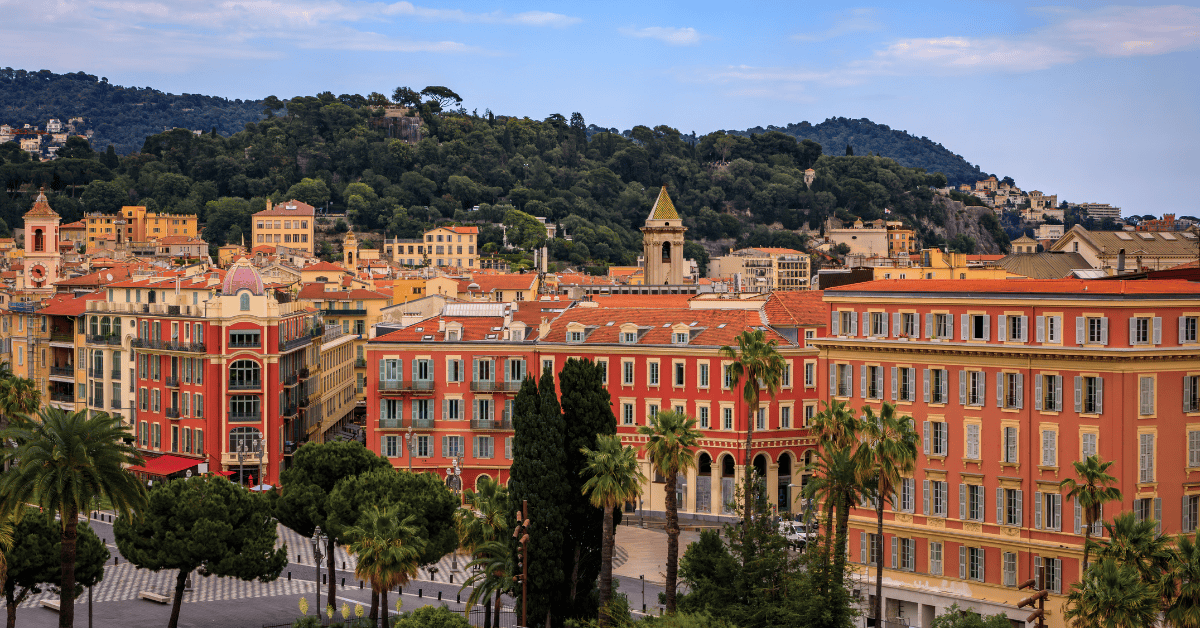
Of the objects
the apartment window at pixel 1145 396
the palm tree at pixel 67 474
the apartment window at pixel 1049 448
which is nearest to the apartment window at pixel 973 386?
the apartment window at pixel 1049 448

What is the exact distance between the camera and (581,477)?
5944 centimetres

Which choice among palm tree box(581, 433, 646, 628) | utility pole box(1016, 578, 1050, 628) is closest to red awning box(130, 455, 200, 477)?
palm tree box(581, 433, 646, 628)

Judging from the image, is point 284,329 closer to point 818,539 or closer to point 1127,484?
point 818,539

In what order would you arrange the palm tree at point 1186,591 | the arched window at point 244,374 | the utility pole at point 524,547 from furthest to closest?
the arched window at point 244,374, the utility pole at point 524,547, the palm tree at point 1186,591

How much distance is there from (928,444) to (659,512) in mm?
24913

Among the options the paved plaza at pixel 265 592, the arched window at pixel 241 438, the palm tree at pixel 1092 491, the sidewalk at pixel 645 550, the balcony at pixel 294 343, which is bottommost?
the paved plaza at pixel 265 592

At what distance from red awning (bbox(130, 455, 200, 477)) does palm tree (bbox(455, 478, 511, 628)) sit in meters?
32.0

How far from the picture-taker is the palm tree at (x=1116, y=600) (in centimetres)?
4425

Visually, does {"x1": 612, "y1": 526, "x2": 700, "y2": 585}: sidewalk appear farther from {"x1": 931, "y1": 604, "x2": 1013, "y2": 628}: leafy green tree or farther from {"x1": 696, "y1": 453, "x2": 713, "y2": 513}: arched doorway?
{"x1": 931, "y1": 604, "x2": 1013, "y2": 628}: leafy green tree

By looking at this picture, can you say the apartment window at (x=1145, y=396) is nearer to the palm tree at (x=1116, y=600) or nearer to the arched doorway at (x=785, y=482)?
the palm tree at (x=1116, y=600)

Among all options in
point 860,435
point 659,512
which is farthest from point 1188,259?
point 860,435

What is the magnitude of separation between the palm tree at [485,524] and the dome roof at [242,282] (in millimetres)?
34001

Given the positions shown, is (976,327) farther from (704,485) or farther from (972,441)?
(704,485)

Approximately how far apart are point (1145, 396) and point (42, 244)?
108739 mm
